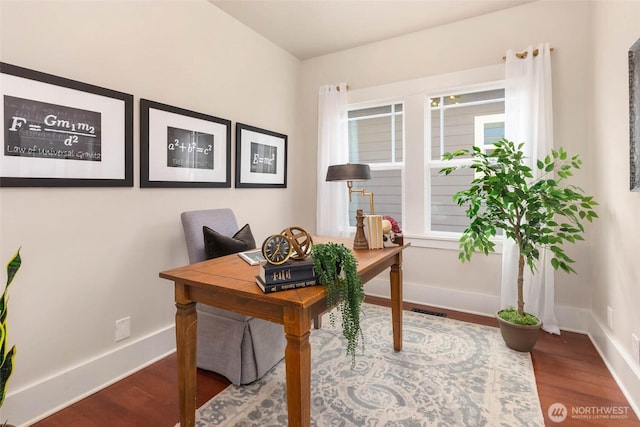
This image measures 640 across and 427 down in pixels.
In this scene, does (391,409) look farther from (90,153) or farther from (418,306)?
(90,153)

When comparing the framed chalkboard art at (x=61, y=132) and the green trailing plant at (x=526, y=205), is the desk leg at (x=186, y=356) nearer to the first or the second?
the framed chalkboard art at (x=61, y=132)

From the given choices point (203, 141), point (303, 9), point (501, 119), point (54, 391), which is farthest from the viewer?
point (501, 119)

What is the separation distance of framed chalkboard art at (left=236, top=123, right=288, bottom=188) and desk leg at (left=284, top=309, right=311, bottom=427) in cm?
209

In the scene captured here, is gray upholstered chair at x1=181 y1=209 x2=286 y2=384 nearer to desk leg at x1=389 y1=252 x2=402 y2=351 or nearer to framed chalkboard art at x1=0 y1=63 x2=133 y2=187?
→ framed chalkboard art at x1=0 y1=63 x2=133 y2=187

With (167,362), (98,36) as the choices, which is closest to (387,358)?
(167,362)

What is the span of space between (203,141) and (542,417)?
112 inches

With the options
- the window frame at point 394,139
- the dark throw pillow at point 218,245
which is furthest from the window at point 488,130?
the dark throw pillow at point 218,245

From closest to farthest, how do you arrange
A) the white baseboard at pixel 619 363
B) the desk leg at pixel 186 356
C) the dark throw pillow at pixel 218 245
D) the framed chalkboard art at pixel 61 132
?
the desk leg at pixel 186 356, the framed chalkboard art at pixel 61 132, the white baseboard at pixel 619 363, the dark throw pillow at pixel 218 245

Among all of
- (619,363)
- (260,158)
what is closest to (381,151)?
(260,158)

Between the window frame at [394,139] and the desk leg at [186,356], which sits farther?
the window frame at [394,139]

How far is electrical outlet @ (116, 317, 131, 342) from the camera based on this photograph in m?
2.09

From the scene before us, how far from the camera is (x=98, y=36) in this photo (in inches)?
76.9

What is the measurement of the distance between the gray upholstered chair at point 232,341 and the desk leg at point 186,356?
1.32 ft

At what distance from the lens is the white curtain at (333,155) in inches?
142
